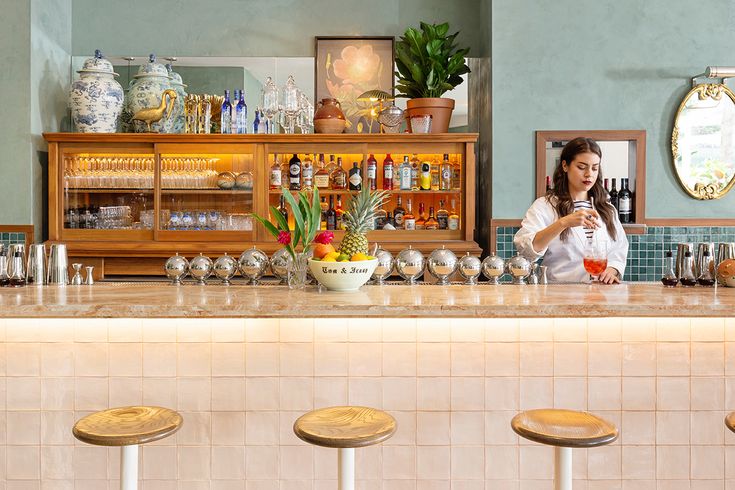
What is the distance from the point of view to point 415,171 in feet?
17.4

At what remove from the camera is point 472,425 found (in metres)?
2.62

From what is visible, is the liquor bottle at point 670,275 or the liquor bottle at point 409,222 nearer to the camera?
the liquor bottle at point 670,275

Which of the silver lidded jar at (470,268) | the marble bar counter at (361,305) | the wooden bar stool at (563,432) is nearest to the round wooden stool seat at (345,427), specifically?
the marble bar counter at (361,305)

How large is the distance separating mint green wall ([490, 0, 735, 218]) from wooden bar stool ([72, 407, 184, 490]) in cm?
347

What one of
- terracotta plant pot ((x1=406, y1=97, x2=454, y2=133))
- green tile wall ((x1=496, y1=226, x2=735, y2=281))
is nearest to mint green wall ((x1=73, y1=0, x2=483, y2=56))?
terracotta plant pot ((x1=406, y1=97, x2=454, y2=133))

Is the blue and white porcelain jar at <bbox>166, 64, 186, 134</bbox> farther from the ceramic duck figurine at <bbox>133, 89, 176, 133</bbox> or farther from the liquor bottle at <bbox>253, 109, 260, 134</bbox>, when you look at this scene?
the liquor bottle at <bbox>253, 109, 260, 134</bbox>

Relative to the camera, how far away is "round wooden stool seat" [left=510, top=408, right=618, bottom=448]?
6.82ft

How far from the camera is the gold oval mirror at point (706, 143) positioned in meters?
5.11

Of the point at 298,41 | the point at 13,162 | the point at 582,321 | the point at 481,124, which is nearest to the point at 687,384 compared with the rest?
the point at 582,321

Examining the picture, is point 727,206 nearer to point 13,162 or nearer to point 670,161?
point 670,161

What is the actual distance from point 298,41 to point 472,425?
3901 mm

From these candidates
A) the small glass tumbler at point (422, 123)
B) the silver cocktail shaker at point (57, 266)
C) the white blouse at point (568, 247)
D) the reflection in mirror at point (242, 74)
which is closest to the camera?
the silver cocktail shaker at point (57, 266)

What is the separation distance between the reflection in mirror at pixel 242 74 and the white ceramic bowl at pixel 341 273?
3140 mm

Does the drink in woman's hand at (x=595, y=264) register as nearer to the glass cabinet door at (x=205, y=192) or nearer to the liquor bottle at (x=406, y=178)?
the liquor bottle at (x=406, y=178)
